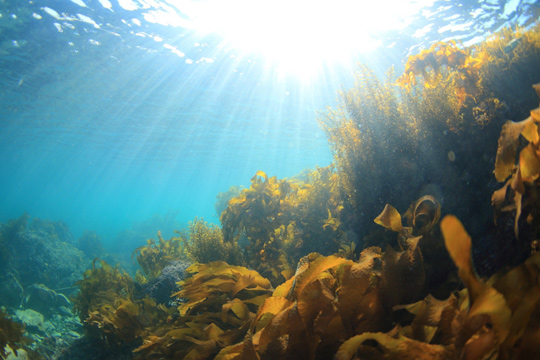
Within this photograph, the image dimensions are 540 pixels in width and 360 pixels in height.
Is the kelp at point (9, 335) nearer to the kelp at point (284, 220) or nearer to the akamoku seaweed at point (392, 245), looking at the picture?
the akamoku seaweed at point (392, 245)

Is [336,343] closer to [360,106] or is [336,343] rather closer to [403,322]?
[403,322]

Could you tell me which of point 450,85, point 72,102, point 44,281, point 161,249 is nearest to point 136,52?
point 72,102

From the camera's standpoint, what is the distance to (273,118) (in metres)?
20.2

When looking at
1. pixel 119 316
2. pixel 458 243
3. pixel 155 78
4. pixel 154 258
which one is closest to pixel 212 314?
pixel 119 316

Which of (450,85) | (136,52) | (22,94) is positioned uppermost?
(22,94)

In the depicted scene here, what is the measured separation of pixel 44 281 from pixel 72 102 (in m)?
11.5

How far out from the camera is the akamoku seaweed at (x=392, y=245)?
3.05 ft

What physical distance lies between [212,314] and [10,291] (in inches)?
499

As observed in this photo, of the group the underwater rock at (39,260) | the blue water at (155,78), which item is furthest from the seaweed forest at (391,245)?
the underwater rock at (39,260)

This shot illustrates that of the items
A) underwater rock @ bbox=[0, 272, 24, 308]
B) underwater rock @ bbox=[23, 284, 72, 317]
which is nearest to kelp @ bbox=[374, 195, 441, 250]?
underwater rock @ bbox=[23, 284, 72, 317]

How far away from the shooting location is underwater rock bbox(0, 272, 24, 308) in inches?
365

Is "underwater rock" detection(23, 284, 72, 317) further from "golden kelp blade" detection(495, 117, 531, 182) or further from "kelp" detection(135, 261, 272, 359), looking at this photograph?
"golden kelp blade" detection(495, 117, 531, 182)

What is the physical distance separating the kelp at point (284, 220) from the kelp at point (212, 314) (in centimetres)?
77

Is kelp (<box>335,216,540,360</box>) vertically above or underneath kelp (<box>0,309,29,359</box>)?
above
